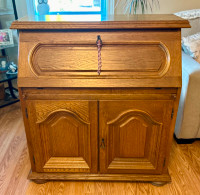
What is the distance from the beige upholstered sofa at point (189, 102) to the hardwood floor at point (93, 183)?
6.1 inches

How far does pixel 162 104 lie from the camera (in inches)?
46.1

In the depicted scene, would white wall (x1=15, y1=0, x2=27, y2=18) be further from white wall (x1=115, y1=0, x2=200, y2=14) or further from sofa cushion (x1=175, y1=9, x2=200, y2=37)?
sofa cushion (x1=175, y1=9, x2=200, y2=37)

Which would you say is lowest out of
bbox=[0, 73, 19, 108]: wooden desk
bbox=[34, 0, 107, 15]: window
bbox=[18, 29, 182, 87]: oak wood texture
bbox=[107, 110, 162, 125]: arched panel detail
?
bbox=[0, 73, 19, 108]: wooden desk

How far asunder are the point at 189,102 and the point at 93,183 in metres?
0.93

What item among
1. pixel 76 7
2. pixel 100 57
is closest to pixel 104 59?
pixel 100 57

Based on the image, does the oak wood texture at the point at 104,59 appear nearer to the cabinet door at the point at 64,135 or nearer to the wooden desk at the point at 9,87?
the cabinet door at the point at 64,135

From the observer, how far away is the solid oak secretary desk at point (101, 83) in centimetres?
109

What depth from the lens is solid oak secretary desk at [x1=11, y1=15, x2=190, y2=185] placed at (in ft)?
3.59

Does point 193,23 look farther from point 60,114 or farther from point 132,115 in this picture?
point 60,114

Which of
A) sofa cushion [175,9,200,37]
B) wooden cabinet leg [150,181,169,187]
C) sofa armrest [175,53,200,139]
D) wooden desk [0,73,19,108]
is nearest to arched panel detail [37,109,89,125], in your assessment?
wooden cabinet leg [150,181,169,187]

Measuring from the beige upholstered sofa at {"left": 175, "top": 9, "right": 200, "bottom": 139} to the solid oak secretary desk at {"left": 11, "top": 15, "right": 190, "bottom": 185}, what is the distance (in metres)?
0.47

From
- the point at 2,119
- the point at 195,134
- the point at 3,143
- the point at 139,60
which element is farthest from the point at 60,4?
the point at 195,134

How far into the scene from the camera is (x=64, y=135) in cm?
129

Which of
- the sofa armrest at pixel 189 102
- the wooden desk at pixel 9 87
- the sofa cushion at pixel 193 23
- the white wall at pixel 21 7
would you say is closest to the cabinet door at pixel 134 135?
the sofa armrest at pixel 189 102
